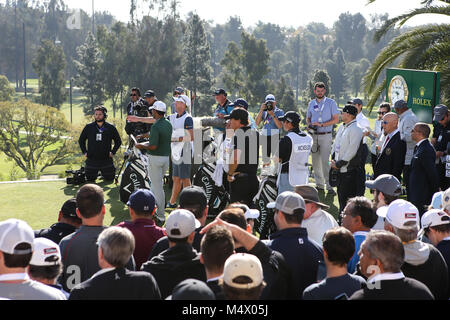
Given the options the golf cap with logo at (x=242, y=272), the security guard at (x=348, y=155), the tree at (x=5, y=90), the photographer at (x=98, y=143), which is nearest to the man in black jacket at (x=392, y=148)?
the security guard at (x=348, y=155)

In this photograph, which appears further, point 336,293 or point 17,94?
point 17,94

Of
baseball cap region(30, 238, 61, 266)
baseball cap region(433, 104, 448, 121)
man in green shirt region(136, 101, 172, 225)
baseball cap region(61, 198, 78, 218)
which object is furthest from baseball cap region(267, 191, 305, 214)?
baseball cap region(433, 104, 448, 121)

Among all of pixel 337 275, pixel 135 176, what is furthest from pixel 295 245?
pixel 135 176

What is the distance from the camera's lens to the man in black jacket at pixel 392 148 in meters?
7.86

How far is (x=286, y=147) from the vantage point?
7.68 metres

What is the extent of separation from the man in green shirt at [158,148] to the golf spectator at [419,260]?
501 centimetres

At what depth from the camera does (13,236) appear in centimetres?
348

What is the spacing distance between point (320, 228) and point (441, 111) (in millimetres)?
4855

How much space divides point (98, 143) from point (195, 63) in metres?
60.5

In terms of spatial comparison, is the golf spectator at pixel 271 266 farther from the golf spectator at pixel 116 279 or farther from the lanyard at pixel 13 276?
the lanyard at pixel 13 276

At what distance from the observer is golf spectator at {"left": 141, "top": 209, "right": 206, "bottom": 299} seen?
4051 mm

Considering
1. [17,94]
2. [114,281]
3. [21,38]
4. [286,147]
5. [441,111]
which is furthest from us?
[21,38]
